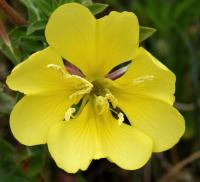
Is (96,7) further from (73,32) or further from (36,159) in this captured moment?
(36,159)

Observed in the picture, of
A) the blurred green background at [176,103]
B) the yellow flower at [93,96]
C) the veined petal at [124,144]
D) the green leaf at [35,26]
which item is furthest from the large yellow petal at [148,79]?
the blurred green background at [176,103]

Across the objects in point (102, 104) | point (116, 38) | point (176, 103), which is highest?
point (116, 38)

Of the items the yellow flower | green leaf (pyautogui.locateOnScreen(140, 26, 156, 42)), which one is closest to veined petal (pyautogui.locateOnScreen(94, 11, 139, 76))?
the yellow flower

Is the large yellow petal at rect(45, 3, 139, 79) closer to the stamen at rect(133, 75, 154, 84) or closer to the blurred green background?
the stamen at rect(133, 75, 154, 84)

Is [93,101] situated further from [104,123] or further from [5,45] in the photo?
[5,45]

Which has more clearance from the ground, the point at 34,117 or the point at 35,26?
the point at 35,26

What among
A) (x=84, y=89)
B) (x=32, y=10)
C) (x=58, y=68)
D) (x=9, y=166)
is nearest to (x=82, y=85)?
(x=84, y=89)
